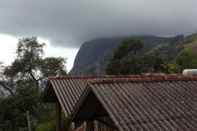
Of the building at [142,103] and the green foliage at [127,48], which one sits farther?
the green foliage at [127,48]

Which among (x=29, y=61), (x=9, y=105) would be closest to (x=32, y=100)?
(x=9, y=105)

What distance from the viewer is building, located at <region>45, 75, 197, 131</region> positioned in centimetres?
720

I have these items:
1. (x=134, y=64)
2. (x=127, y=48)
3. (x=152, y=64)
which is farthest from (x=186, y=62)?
(x=127, y=48)

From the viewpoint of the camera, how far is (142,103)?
25.8ft

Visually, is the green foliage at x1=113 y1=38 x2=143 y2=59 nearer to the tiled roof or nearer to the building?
the tiled roof

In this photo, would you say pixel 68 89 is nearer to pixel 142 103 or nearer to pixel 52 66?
pixel 142 103

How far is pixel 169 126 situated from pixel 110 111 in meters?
1.16

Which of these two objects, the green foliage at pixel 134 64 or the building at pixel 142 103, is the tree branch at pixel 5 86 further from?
the building at pixel 142 103

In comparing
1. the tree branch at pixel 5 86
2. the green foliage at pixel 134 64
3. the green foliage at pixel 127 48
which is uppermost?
the green foliage at pixel 127 48

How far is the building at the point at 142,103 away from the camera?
23.6ft

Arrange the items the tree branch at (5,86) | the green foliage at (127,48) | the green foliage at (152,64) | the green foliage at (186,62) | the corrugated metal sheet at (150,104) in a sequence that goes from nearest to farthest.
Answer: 1. the corrugated metal sheet at (150,104)
2. the green foliage at (186,62)
3. the tree branch at (5,86)
4. the green foliage at (152,64)
5. the green foliage at (127,48)

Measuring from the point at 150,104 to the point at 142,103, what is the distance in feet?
0.55

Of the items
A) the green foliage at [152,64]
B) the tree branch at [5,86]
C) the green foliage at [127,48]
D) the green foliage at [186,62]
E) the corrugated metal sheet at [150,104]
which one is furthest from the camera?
the green foliage at [127,48]

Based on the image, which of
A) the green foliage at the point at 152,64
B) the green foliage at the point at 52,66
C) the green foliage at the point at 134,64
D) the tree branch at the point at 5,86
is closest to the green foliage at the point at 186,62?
the green foliage at the point at 134,64
